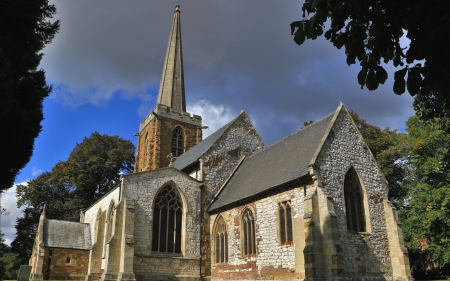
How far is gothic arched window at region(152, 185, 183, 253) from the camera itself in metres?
19.9

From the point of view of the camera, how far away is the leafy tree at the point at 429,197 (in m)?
21.3

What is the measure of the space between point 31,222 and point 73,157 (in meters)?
8.46

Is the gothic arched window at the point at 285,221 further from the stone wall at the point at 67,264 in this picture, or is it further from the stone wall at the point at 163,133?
the stone wall at the point at 163,133

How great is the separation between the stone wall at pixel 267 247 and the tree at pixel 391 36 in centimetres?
1100

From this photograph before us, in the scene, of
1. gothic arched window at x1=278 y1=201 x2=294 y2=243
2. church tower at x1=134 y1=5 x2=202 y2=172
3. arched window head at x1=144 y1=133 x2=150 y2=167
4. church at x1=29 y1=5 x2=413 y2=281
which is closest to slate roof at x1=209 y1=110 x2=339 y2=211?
church at x1=29 y1=5 x2=413 y2=281

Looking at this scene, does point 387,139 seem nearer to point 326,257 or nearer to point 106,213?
point 326,257

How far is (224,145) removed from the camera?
24344 millimetres

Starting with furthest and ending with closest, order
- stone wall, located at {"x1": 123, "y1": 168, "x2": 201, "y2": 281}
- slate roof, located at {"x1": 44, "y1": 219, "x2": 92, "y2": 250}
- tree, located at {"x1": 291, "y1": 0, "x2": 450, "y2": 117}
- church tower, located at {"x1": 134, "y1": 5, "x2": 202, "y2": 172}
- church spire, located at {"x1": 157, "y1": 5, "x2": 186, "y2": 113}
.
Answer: church spire, located at {"x1": 157, "y1": 5, "x2": 186, "y2": 113} < church tower, located at {"x1": 134, "y1": 5, "x2": 202, "y2": 172} < slate roof, located at {"x1": 44, "y1": 219, "x2": 92, "y2": 250} < stone wall, located at {"x1": 123, "y1": 168, "x2": 201, "y2": 281} < tree, located at {"x1": 291, "y1": 0, "x2": 450, "y2": 117}

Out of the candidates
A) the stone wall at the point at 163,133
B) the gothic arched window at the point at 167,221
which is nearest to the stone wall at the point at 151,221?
the gothic arched window at the point at 167,221

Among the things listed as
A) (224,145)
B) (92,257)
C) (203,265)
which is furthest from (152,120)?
(203,265)

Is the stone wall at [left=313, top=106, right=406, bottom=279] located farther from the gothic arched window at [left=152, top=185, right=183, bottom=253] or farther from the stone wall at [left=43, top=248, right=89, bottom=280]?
the stone wall at [left=43, top=248, right=89, bottom=280]

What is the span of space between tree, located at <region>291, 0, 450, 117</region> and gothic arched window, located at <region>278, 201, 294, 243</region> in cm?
1154

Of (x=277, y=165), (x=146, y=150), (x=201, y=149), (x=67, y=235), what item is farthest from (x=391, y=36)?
(x=146, y=150)

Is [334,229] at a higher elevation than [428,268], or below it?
higher
